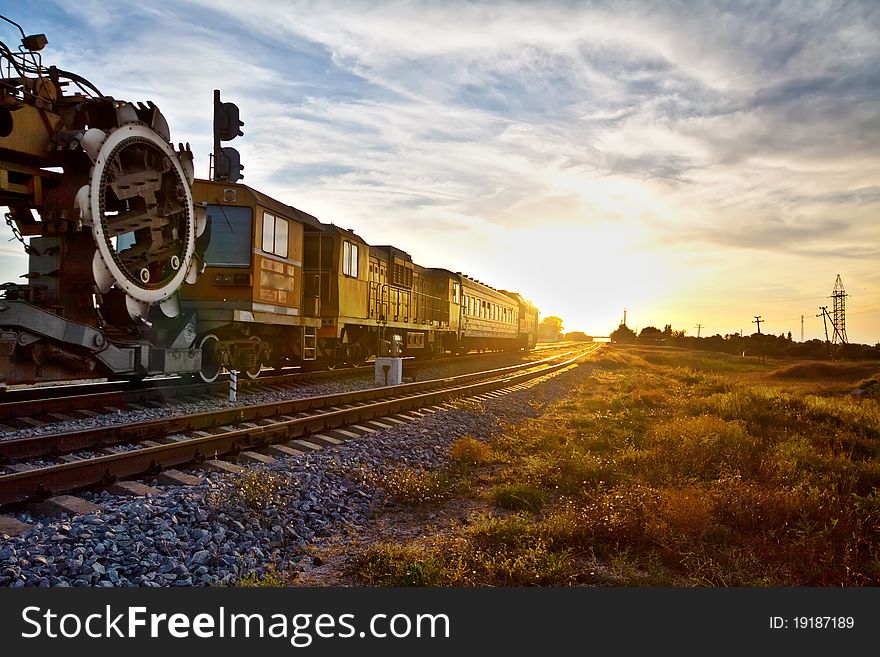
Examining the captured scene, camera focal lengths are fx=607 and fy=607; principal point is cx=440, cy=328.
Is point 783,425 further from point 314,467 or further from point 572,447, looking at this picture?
point 314,467

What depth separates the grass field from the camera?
432 centimetres

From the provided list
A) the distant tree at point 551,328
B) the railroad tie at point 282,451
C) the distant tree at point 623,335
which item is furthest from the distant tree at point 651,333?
the railroad tie at point 282,451

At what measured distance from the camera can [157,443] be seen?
7531 millimetres

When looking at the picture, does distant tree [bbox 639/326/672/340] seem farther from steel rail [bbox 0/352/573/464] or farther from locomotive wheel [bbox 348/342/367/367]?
steel rail [bbox 0/352/573/464]

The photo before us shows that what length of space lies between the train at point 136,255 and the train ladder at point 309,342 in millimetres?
35

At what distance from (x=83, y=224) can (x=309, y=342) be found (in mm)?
7063

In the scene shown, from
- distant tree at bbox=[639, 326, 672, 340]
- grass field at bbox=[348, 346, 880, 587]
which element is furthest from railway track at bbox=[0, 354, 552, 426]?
distant tree at bbox=[639, 326, 672, 340]

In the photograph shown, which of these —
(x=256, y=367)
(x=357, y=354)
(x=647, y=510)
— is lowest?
(x=647, y=510)

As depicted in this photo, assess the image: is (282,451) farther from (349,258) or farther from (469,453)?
(349,258)

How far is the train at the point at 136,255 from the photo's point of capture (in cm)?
838

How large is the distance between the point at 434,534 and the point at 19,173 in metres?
7.59

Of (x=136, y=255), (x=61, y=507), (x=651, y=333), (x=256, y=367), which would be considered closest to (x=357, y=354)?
(x=256, y=367)

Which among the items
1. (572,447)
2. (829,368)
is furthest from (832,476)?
(829,368)

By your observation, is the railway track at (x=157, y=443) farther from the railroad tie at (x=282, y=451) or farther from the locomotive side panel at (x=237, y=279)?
the locomotive side panel at (x=237, y=279)
